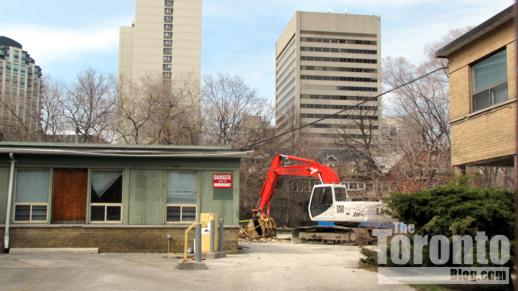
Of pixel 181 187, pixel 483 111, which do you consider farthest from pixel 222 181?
pixel 483 111

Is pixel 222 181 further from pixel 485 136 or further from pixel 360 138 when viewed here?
pixel 360 138

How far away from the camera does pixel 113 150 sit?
1892 cm

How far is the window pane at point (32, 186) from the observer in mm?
18438

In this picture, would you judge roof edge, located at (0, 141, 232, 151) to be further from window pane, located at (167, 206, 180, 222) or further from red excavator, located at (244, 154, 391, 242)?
red excavator, located at (244, 154, 391, 242)

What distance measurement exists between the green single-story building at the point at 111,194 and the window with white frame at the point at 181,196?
0.12 ft

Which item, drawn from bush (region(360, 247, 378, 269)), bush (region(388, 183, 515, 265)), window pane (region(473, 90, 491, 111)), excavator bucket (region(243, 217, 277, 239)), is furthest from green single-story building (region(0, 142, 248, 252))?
excavator bucket (region(243, 217, 277, 239))

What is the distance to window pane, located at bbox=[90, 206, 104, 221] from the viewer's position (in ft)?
61.2

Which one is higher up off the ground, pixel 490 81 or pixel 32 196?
pixel 490 81

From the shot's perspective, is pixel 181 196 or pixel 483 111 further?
pixel 181 196

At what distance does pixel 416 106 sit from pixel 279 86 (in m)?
127

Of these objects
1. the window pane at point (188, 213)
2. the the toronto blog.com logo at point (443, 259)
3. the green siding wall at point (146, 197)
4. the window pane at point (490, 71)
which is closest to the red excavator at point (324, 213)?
the window pane at point (188, 213)

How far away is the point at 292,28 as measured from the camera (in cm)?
15762

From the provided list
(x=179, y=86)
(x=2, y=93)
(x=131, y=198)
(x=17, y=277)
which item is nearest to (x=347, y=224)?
(x=131, y=198)

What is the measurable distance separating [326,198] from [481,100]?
13409 mm
